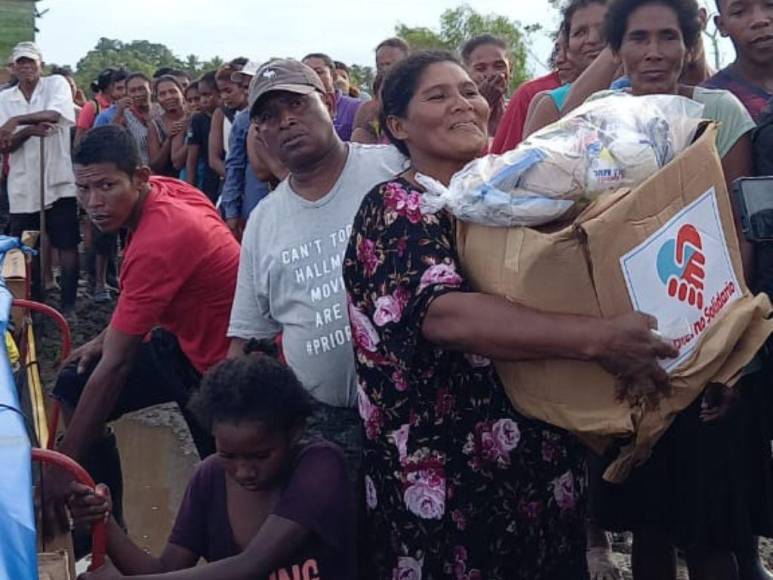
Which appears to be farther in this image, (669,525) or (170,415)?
(170,415)

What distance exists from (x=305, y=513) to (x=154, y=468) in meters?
3.39

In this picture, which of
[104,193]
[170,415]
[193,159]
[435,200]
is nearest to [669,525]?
[435,200]

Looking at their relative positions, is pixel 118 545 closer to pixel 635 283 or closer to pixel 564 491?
pixel 564 491

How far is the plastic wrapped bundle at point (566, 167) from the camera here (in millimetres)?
2186

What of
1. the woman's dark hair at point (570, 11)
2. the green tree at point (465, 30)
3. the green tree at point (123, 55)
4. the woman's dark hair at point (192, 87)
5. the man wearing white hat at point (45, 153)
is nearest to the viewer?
the woman's dark hair at point (570, 11)

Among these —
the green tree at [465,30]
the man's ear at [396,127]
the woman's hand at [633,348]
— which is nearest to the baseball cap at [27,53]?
the man's ear at [396,127]

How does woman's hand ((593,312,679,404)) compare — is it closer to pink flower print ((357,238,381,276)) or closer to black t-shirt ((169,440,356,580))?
pink flower print ((357,238,381,276))

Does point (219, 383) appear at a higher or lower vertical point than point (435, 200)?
lower

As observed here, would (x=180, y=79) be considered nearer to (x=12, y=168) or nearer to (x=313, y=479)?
(x=12, y=168)

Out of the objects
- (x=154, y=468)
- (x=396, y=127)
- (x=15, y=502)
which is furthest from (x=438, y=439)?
(x=154, y=468)

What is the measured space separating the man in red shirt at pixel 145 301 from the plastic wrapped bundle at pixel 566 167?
1.42 m

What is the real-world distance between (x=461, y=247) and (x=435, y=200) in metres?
0.11

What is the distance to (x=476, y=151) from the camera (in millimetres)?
2562

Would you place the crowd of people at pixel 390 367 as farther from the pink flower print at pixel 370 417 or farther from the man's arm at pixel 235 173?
the man's arm at pixel 235 173
